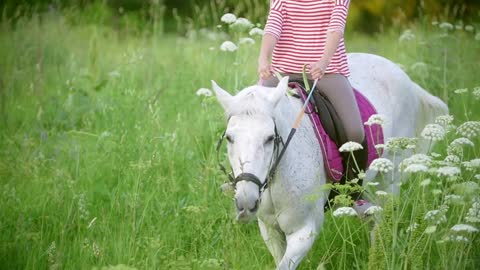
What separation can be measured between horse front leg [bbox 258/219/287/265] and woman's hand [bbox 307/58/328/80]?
0.98 m

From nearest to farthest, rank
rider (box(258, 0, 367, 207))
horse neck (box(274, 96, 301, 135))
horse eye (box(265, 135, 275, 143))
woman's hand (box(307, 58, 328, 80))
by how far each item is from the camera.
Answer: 1. horse eye (box(265, 135, 275, 143))
2. horse neck (box(274, 96, 301, 135))
3. woman's hand (box(307, 58, 328, 80))
4. rider (box(258, 0, 367, 207))

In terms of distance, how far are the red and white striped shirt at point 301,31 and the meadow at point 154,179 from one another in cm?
72

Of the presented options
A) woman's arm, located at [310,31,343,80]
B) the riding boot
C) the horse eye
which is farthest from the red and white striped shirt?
the horse eye

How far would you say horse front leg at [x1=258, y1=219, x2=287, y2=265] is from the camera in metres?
4.68

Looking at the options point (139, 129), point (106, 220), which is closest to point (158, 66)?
point (139, 129)

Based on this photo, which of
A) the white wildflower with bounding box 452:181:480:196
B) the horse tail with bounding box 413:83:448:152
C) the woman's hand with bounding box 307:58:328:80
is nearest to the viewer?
the white wildflower with bounding box 452:181:480:196

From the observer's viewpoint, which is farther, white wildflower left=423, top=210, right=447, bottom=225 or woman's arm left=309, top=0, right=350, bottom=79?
woman's arm left=309, top=0, right=350, bottom=79

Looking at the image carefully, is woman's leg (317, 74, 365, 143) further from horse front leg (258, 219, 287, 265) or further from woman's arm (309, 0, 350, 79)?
horse front leg (258, 219, 287, 265)

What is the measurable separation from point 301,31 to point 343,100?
55 cm

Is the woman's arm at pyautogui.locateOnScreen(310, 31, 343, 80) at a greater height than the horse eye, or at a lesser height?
greater

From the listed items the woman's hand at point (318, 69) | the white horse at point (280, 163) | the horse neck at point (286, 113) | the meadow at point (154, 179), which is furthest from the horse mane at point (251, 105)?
the meadow at point (154, 179)

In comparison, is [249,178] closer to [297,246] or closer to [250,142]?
[250,142]

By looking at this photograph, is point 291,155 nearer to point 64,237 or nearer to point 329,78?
point 329,78

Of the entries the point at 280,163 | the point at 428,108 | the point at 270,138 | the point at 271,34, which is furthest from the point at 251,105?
the point at 428,108
